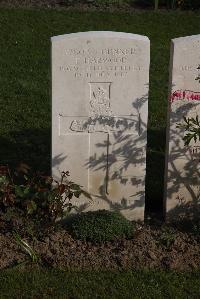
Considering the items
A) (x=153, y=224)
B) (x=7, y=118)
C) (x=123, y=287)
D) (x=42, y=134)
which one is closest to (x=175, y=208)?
(x=153, y=224)

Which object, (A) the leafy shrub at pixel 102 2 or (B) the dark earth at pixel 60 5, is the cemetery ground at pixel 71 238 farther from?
(A) the leafy shrub at pixel 102 2

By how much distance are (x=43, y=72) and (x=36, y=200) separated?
4.65 m

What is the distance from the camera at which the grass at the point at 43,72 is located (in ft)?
24.9

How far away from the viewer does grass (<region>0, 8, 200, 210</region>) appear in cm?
759

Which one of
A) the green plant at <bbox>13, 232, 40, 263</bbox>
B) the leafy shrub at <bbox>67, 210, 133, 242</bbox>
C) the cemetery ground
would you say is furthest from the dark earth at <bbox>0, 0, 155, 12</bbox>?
the green plant at <bbox>13, 232, 40, 263</bbox>

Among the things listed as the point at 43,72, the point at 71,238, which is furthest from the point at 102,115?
the point at 43,72

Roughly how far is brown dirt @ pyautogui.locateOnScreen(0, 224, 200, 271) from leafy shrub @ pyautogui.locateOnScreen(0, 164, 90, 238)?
6.4 inches

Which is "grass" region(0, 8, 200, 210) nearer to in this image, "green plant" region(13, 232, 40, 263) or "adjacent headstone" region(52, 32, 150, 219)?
→ "adjacent headstone" region(52, 32, 150, 219)

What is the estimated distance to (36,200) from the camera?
6.00 meters

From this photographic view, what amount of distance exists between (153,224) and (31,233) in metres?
1.19

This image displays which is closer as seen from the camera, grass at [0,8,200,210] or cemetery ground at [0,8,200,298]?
cemetery ground at [0,8,200,298]

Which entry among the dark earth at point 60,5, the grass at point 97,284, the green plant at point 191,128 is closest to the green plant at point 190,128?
the green plant at point 191,128

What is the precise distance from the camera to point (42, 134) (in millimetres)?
8109

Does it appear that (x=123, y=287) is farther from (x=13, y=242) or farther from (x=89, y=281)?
(x=13, y=242)
